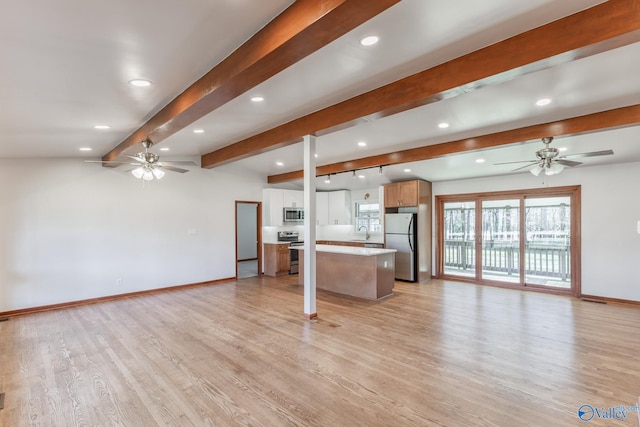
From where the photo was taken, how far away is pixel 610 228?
224 inches

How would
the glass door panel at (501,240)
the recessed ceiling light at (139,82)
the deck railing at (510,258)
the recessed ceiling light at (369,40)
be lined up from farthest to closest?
the glass door panel at (501,240) < the deck railing at (510,258) < the recessed ceiling light at (139,82) < the recessed ceiling light at (369,40)

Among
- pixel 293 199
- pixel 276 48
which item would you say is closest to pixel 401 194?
pixel 293 199

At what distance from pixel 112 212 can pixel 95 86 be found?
4.01 meters

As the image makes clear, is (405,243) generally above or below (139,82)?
below

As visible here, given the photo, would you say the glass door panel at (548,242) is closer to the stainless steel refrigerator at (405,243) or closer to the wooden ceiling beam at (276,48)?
the stainless steel refrigerator at (405,243)

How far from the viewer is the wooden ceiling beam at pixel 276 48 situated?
5.49ft

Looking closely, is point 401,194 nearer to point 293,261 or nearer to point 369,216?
point 369,216

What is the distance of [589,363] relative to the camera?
317cm

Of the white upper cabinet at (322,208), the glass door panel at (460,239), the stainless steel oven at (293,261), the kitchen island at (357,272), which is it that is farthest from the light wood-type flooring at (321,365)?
the white upper cabinet at (322,208)

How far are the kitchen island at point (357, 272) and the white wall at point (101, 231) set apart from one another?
2.65m

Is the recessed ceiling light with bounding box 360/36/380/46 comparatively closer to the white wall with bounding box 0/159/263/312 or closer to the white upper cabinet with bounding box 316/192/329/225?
the white wall with bounding box 0/159/263/312

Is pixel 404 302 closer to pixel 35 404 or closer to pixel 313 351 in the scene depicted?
pixel 313 351

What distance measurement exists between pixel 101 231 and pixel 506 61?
6.66 m

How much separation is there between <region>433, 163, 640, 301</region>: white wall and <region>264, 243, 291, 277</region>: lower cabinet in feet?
21.0
